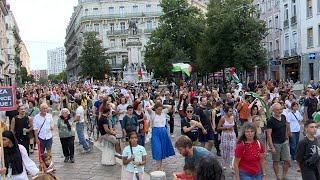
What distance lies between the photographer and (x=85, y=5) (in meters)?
81.8

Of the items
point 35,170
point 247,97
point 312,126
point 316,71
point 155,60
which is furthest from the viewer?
point 155,60

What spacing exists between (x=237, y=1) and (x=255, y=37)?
3.67 m

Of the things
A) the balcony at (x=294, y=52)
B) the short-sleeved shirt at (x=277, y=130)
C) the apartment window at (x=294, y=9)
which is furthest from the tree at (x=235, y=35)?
the short-sleeved shirt at (x=277, y=130)

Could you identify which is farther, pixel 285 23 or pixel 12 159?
pixel 285 23

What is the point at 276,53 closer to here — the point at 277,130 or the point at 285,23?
the point at 285,23

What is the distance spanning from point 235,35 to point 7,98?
1165 inches

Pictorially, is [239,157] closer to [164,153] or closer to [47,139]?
[164,153]

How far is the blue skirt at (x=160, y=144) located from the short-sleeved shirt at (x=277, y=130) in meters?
2.27

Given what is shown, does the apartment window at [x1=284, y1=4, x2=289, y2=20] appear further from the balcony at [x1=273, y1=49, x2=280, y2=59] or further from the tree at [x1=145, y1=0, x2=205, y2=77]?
the tree at [x1=145, y1=0, x2=205, y2=77]

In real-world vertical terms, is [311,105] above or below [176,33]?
below

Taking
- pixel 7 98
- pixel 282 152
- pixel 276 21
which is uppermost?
pixel 276 21

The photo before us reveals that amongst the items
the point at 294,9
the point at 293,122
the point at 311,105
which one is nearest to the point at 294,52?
the point at 294,9

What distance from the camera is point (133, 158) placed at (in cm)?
689

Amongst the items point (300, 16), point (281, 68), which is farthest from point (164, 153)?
point (281, 68)
